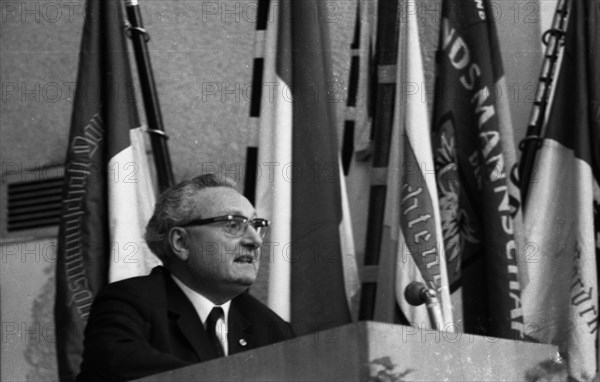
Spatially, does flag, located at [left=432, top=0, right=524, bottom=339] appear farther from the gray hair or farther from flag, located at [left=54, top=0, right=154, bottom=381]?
the gray hair

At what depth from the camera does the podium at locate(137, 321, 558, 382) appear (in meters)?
1.96

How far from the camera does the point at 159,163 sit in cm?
413

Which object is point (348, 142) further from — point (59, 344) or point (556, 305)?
point (59, 344)

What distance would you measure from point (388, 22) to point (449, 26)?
22cm

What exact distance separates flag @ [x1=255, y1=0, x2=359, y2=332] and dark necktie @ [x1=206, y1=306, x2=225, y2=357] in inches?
45.3

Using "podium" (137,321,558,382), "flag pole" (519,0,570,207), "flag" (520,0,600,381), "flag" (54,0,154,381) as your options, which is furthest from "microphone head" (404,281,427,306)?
"flag pole" (519,0,570,207)

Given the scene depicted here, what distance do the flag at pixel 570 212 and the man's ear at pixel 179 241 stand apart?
158 cm

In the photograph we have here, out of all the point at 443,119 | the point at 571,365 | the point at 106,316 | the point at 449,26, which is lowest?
the point at 571,365

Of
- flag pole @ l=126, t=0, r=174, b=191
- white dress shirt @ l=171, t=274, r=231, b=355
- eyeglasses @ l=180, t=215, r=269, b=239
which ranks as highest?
flag pole @ l=126, t=0, r=174, b=191

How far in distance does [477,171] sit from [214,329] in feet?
5.34

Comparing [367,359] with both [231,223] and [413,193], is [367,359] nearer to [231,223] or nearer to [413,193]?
[231,223]

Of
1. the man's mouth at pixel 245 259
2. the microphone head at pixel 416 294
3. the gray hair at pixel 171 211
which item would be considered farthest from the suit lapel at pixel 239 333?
the microphone head at pixel 416 294

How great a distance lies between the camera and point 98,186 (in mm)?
3992

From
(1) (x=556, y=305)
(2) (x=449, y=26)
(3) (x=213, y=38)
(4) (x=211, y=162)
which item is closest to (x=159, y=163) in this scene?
(4) (x=211, y=162)
